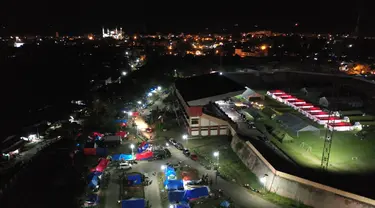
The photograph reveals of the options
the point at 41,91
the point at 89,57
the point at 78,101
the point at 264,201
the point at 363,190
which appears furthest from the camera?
the point at 89,57

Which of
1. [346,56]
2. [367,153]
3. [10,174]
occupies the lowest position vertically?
[10,174]

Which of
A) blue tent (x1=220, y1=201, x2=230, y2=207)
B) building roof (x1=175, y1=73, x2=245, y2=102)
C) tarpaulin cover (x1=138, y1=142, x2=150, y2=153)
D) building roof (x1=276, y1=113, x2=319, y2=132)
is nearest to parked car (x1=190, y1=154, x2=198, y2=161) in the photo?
tarpaulin cover (x1=138, y1=142, x2=150, y2=153)

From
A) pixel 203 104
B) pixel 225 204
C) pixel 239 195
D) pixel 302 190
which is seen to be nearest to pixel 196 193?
pixel 225 204

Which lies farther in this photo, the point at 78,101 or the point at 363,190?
the point at 78,101

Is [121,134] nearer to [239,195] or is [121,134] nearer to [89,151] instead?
[89,151]

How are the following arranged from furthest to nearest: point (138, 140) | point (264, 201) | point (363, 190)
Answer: point (138, 140) < point (264, 201) < point (363, 190)

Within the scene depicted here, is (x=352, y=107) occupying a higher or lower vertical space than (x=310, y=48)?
lower

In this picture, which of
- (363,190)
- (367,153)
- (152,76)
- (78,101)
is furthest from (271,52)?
(363,190)

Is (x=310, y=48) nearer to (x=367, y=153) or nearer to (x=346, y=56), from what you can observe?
(x=346, y=56)
